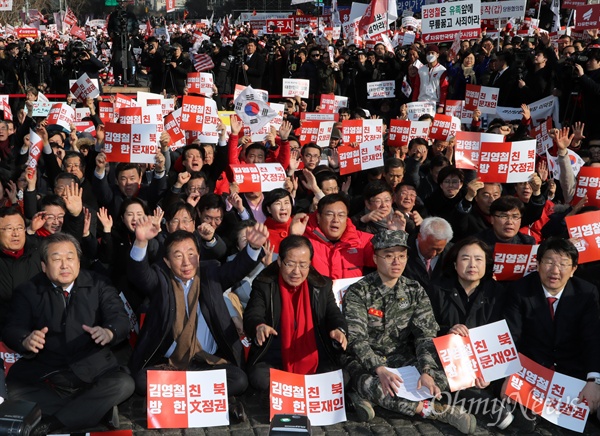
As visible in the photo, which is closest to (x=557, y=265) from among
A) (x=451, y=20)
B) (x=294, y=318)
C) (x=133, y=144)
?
(x=294, y=318)

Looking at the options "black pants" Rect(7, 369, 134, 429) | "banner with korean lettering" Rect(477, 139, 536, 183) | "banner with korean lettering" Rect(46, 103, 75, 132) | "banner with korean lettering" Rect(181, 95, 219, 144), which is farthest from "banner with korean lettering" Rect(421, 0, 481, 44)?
"black pants" Rect(7, 369, 134, 429)

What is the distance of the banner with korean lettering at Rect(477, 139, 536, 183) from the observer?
26.1 ft

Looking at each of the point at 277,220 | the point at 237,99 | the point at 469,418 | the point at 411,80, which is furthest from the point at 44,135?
the point at 411,80

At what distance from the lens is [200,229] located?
6641mm

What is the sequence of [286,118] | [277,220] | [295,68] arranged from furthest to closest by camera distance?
1. [295,68]
2. [286,118]
3. [277,220]

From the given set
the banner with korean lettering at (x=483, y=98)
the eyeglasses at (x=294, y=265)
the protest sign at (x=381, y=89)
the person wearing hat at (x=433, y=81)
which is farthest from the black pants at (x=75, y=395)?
the protest sign at (x=381, y=89)

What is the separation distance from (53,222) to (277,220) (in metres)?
1.87

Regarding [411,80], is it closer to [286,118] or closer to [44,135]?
[286,118]

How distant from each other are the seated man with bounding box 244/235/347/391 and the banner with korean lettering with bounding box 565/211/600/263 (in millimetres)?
2114

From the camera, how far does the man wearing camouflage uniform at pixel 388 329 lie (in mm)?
5387

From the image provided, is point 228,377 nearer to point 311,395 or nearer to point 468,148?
point 311,395

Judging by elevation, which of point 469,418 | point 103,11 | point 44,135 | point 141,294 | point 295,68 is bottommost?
point 469,418

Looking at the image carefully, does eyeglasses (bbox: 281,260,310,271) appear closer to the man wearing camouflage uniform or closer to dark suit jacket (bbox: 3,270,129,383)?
the man wearing camouflage uniform

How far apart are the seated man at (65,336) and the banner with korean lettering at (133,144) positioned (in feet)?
10.9
